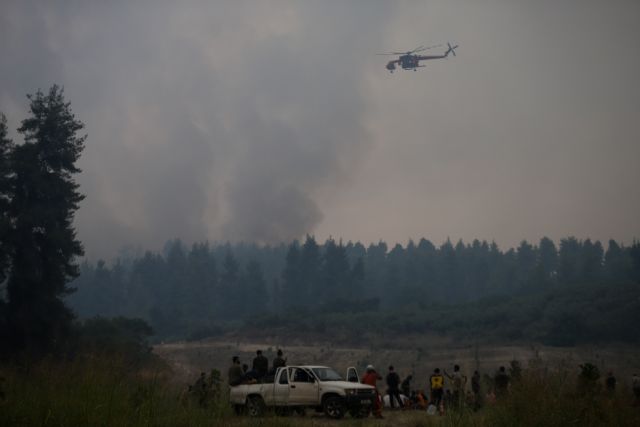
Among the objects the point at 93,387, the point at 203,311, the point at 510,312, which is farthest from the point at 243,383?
the point at 203,311

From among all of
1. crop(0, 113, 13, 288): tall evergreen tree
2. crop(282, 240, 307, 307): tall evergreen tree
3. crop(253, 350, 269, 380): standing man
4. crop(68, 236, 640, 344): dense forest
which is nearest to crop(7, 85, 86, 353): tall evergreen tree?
crop(0, 113, 13, 288): tall evergreen tree

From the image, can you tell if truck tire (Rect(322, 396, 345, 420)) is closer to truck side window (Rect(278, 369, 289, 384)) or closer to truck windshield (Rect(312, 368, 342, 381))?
truck windshield (Rect(312, 368, 342, 381))

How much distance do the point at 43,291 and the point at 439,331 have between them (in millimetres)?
49857

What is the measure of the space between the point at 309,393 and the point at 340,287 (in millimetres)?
106002

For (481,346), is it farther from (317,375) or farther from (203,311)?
(203,311)

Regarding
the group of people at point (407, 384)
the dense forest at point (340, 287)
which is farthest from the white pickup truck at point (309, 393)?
the dense forest at point (340, 287)

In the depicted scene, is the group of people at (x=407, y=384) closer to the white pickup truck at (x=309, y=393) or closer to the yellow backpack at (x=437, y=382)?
the yellow backpack at (x=437, y=382)

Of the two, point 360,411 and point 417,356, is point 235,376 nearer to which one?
point 360,411

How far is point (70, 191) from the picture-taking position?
149 ft

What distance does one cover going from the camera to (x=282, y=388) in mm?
16484

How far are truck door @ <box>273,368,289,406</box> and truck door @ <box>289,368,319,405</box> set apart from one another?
16 cm

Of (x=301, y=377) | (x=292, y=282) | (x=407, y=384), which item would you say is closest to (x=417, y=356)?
(x=407, y=384)

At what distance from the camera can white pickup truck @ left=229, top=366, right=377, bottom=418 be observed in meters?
16.1

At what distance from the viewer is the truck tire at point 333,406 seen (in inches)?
631
